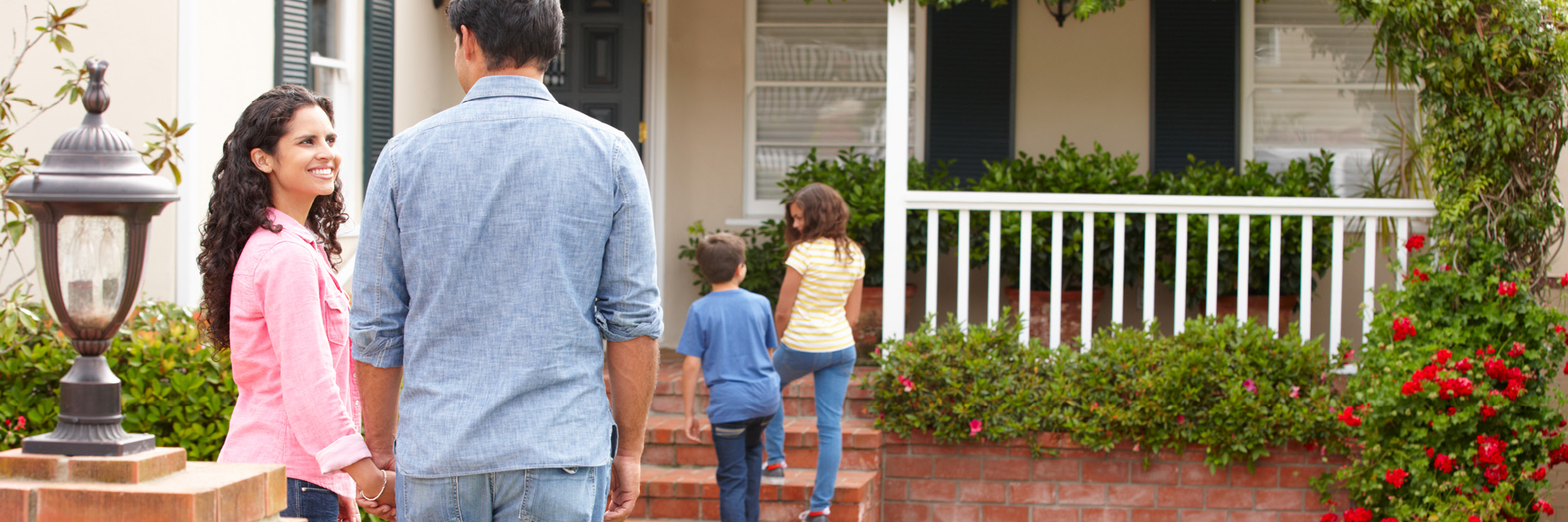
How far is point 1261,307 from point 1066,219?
111 centimetres

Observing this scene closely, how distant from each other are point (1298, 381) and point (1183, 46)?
253 centimetres

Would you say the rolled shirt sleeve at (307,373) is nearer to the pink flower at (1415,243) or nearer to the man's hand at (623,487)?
the man's hand at (623,487)

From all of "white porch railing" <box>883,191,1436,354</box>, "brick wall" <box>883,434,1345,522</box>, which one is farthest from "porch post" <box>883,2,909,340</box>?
"brick wall" <box>883,434,1345,522</box>

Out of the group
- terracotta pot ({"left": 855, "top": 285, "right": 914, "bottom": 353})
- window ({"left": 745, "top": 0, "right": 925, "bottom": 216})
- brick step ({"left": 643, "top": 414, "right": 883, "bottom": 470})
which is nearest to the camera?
brick step ({"left": 643, "top": 414, "right": 883, "bottom": 470})

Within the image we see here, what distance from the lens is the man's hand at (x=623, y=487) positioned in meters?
1.92

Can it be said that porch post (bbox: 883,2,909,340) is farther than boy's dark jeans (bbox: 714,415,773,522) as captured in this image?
Yes

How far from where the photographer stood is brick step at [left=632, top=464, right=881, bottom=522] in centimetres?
467

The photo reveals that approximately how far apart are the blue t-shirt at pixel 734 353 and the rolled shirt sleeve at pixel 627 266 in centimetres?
223

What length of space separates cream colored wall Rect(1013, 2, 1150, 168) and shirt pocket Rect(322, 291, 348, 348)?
17.7 ft

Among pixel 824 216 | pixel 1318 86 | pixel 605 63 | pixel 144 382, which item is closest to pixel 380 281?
pixel 144 382

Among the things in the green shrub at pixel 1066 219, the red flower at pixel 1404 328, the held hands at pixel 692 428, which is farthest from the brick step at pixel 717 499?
the red flower at pixel 1404 328

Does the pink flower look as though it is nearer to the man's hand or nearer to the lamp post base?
the man's hand

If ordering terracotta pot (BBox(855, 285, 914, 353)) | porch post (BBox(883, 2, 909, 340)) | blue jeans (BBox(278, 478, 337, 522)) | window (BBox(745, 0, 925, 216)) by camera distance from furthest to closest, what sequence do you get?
1. window (BBox(745, 0, 925, 216))
2. terracotta pot (BBox(855, 285, 914, 353))
3. porch post (BBox(883, 2, 909, 340))
4. blue jeans (BBox(278, 478, 337, 522))

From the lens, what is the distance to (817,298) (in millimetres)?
4496
